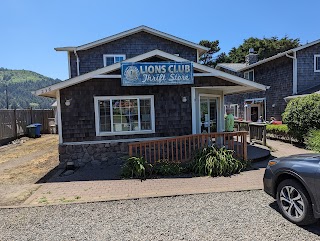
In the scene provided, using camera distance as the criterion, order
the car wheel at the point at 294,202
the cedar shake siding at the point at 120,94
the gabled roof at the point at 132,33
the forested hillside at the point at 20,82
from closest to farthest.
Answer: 1. the car wheel at the point at 294,202
2. the cedar shake siding at the point at 120,94
3. the gabled roof at the point at 132,33
4. the forested hillside at the point at 20,82

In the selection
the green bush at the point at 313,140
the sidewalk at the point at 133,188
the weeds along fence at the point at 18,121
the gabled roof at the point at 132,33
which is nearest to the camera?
the sidewalk at the point at 133,188

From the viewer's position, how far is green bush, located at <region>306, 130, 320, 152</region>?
10.00 meters

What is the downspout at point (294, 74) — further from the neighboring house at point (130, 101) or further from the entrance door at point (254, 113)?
the neighboring house at point (130, 101)

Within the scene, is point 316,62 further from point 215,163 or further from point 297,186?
point 297,186

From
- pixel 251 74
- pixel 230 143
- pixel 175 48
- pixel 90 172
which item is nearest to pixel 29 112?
pixel 175 48

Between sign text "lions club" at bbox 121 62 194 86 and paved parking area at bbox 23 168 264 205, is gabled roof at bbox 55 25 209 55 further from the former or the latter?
paved parking area at bbox 23 168 264 205

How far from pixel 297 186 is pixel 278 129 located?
1142 cm

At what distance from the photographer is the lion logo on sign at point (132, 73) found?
8.58m

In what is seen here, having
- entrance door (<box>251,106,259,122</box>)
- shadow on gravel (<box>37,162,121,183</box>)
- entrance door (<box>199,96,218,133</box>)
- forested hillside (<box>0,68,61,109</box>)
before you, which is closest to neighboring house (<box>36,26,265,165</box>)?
shadow on gravel (<box>37,162,121,183</box>)

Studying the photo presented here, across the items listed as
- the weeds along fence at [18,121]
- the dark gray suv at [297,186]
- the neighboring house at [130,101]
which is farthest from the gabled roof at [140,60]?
the weeds along fence at [18,121]

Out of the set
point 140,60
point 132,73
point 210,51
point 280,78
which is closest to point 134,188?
point 132,73

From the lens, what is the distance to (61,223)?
4.39m

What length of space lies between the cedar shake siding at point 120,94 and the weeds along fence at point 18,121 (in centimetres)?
846

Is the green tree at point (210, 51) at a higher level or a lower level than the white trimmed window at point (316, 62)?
higher
